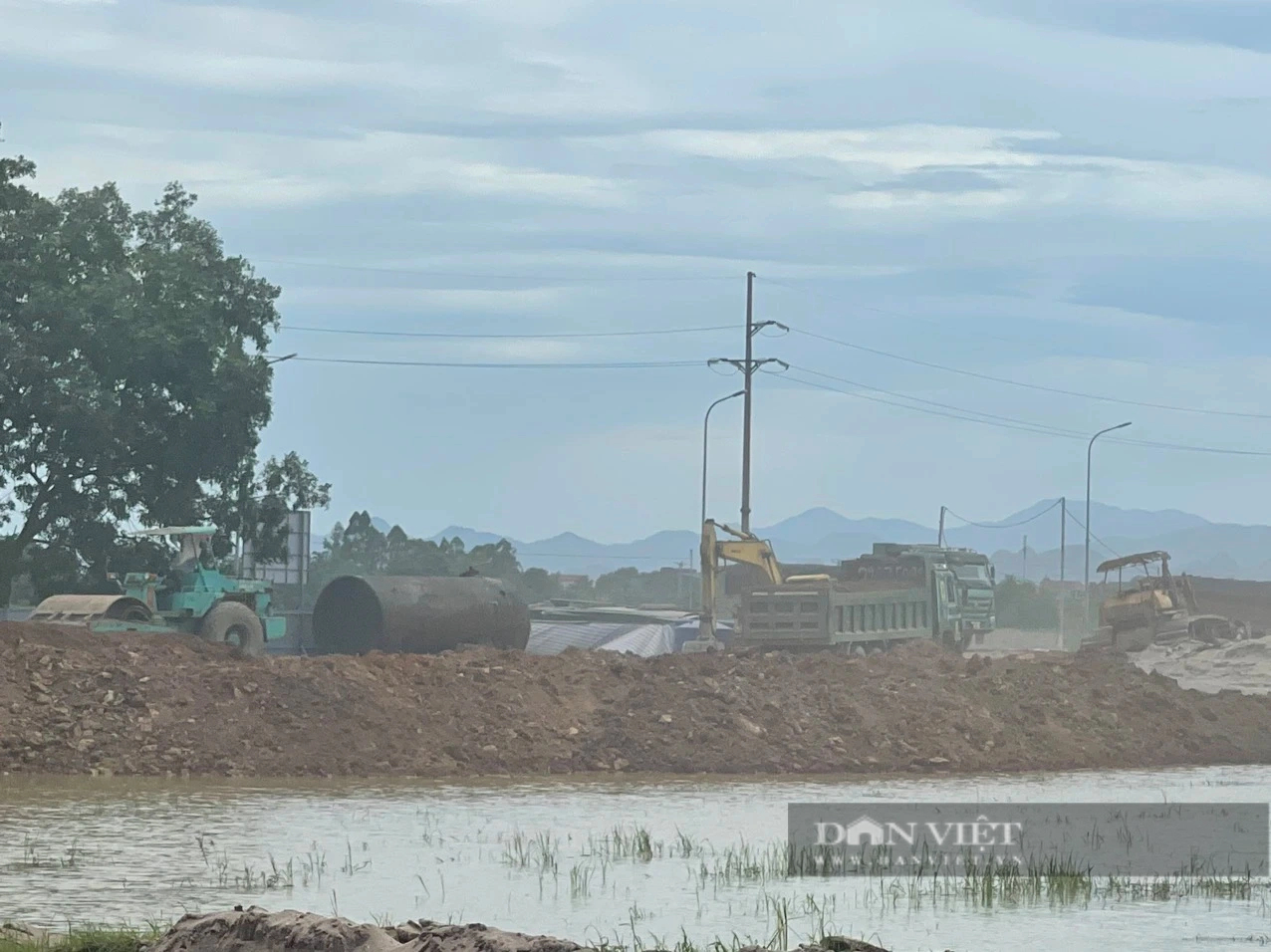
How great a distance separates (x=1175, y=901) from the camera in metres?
17.0

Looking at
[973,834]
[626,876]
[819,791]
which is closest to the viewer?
[626,876]

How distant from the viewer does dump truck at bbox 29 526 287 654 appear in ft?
136

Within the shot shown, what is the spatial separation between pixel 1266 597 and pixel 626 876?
7943 cm

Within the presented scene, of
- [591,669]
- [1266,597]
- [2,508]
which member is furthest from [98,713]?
[1266,597]

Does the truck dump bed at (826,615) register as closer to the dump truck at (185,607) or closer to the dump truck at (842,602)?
the dump truck at (842,602)

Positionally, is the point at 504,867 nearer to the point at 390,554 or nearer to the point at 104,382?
the point at 104,382

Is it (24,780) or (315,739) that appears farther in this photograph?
(315,739)

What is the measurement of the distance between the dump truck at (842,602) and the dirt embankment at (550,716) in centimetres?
1052

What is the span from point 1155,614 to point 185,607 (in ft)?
103

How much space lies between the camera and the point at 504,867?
19.2 meters

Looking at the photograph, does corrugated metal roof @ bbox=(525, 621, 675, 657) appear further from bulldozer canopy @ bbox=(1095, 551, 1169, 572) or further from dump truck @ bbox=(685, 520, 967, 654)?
bulldozer canopy @ bbox=(1095, 551, 1169, 572)

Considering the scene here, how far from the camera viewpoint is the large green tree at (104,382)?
55375 millimetres

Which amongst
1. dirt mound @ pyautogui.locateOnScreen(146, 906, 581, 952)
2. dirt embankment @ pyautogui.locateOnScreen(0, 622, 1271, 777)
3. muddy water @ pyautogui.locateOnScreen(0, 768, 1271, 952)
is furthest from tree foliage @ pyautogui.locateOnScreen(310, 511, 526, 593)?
dirt mound @ pyautogui.locateOnScreen(146, 906, 581, 952)

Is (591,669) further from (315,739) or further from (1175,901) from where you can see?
(1175,901)
